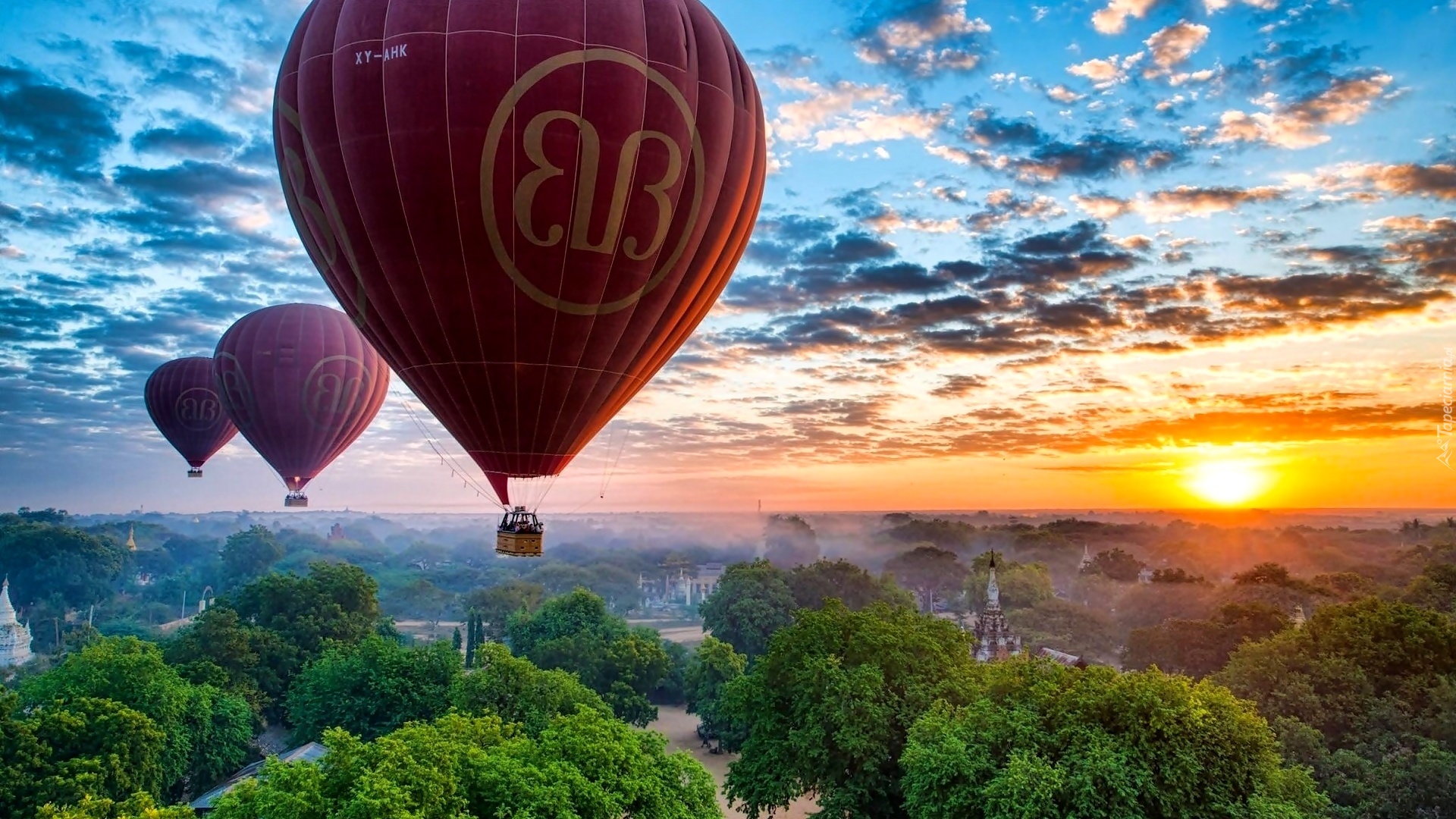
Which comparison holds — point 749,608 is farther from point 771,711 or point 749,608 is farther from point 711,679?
point 771,711

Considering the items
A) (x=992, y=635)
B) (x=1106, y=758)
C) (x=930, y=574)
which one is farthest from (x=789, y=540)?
(x=1106, y=758)

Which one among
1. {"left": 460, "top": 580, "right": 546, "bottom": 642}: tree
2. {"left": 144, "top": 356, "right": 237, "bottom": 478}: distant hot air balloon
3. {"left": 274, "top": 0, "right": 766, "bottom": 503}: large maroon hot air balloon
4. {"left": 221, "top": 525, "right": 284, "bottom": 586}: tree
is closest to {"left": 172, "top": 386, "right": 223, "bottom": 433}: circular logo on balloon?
{"left": 144, "top": 356, "right": 237, "bottom": 478}: distant hot air balloon

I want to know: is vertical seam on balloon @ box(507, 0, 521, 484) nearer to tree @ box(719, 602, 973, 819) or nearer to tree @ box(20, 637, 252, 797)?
tree @ box(719, 602, 973, 819)

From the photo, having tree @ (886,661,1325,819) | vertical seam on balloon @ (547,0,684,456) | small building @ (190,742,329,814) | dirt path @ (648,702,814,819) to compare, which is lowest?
dirt path @ (648,702,814,819)

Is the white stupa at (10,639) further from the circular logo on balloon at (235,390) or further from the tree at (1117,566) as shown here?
the tree at (1117,566)

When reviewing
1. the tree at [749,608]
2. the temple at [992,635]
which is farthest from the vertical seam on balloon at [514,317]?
the tree at [749,608]
